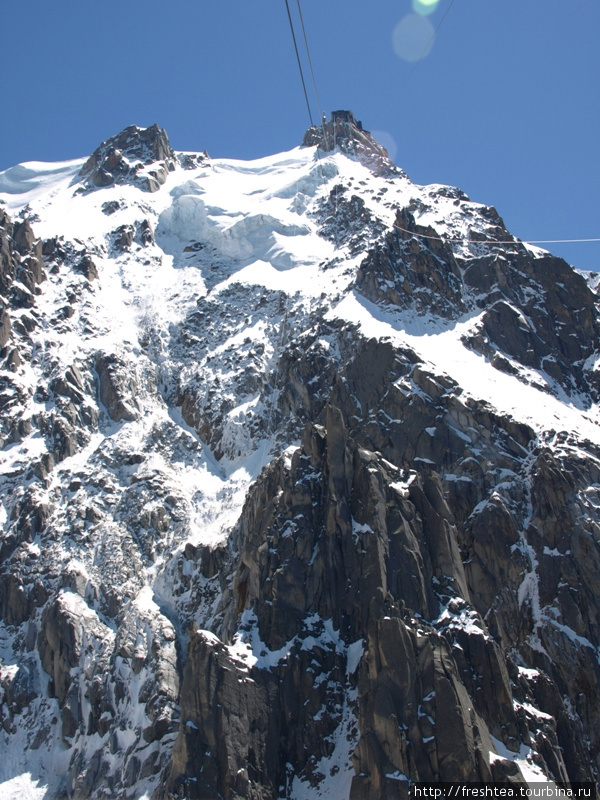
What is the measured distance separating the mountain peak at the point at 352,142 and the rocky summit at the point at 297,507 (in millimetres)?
25228

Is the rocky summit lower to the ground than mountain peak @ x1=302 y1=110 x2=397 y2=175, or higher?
lower

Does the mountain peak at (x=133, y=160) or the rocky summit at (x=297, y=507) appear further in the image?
the mountain peak at (x=133, y=160)

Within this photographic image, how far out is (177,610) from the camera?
306ft

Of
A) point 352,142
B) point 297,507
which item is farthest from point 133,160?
point 297,507

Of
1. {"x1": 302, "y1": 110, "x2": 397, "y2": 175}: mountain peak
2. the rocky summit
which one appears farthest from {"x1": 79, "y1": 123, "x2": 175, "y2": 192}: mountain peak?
{"x1": 302, "y1": 110, "x2": 397, "y2": 175}: mountain peak

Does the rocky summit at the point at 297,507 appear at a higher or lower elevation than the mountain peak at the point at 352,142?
lower

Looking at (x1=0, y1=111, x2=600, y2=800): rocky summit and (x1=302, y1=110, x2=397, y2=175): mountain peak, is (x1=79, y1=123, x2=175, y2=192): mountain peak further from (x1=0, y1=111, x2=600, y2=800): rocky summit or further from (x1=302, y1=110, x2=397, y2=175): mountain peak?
(x1=302, y1=110, x2=397, y2=175): mountain peak

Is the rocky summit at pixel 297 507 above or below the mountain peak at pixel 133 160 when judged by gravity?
below

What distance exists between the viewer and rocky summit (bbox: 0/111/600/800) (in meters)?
70.8

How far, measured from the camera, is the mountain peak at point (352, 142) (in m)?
179

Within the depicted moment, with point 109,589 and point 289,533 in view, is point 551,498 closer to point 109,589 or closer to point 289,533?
point 289,533

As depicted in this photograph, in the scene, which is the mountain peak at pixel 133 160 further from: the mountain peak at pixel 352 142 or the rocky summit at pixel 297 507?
the mountain peak at pixel 352 142

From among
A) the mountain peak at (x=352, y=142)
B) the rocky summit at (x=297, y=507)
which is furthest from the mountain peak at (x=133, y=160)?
the mountain peak at (x=352, y=142)

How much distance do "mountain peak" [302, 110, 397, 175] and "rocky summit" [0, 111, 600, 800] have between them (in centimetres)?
2523
